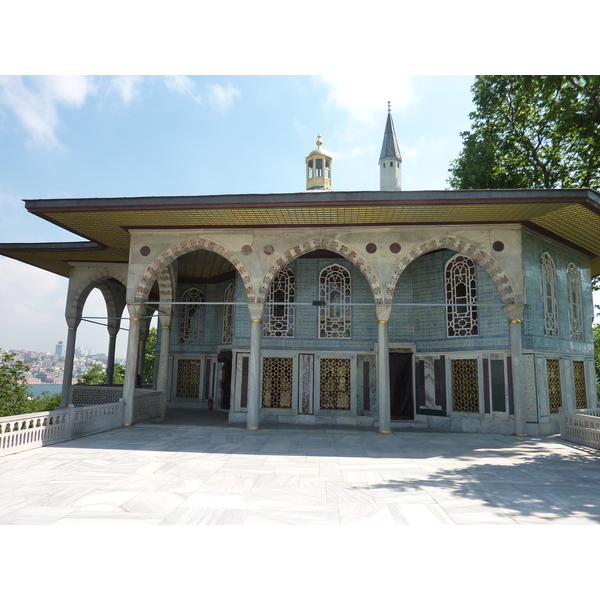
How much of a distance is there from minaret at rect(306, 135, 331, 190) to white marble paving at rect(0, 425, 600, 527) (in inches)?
452

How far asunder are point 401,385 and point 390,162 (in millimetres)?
12000

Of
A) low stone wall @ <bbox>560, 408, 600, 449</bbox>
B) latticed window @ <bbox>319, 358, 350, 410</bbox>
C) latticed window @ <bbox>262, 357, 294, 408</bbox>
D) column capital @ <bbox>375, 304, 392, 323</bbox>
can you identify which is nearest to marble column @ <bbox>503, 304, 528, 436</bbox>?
low stone wall @ <bbox>560, 408, 600, 449</bbox>

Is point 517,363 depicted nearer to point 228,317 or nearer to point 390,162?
point 228,317

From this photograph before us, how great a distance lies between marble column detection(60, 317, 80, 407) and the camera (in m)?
13.4

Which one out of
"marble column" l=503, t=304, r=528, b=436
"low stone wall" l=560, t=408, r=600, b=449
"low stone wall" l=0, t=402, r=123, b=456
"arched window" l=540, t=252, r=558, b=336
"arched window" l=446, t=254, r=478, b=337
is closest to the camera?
"low stone wall" l=0, t=402, r=123, b=456

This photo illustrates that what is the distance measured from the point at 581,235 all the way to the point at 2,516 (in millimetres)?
11691

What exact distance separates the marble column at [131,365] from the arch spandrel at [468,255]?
18.5 feet

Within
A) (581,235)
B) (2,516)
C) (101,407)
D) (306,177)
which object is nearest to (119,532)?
(2,516)

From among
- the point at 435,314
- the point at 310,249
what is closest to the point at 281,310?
the point at 310,249

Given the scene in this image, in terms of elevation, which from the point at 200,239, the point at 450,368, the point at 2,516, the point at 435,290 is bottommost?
the point at 2,516

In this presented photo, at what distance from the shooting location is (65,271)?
14.4 metres

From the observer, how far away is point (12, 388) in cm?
2759

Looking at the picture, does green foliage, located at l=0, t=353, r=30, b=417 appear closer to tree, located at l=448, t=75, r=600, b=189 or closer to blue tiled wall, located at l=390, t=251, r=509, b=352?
blue tiled wall, located at l=390, t=251, r=509, b=352

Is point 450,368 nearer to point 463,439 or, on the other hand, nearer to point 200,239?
point 463,439
